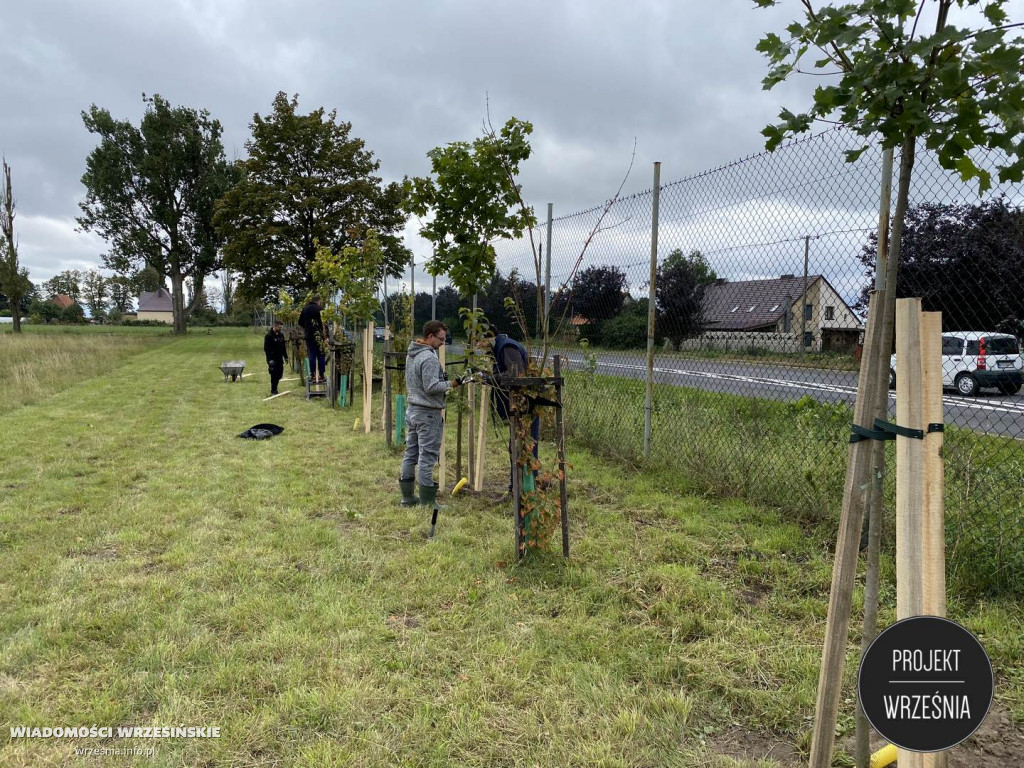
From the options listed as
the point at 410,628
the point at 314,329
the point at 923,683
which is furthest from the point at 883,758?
the point at 314,329

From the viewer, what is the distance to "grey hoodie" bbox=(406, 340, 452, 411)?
16.7 ft

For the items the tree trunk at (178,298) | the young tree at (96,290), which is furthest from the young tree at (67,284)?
the tree trunk at (178,298)

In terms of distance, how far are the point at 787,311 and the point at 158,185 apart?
137ft

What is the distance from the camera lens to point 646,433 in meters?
6.22

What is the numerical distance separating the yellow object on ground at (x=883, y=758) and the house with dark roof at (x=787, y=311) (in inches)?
91.4

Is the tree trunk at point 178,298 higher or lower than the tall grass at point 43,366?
higher

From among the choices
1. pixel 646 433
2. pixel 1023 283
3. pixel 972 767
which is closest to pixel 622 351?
pixel 646 433

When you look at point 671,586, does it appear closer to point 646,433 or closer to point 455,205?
point 646,433

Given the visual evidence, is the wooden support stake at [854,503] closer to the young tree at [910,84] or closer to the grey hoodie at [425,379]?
the young tree at [910,84]

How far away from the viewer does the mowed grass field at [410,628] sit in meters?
2.36

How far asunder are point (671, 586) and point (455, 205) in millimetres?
3244

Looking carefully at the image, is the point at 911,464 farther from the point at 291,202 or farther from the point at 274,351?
the point at 291,202

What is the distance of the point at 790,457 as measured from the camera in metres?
5.00

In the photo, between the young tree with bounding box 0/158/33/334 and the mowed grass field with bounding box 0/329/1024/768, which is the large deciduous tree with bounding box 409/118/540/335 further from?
the young tree with bounding box 0/158/33/334
